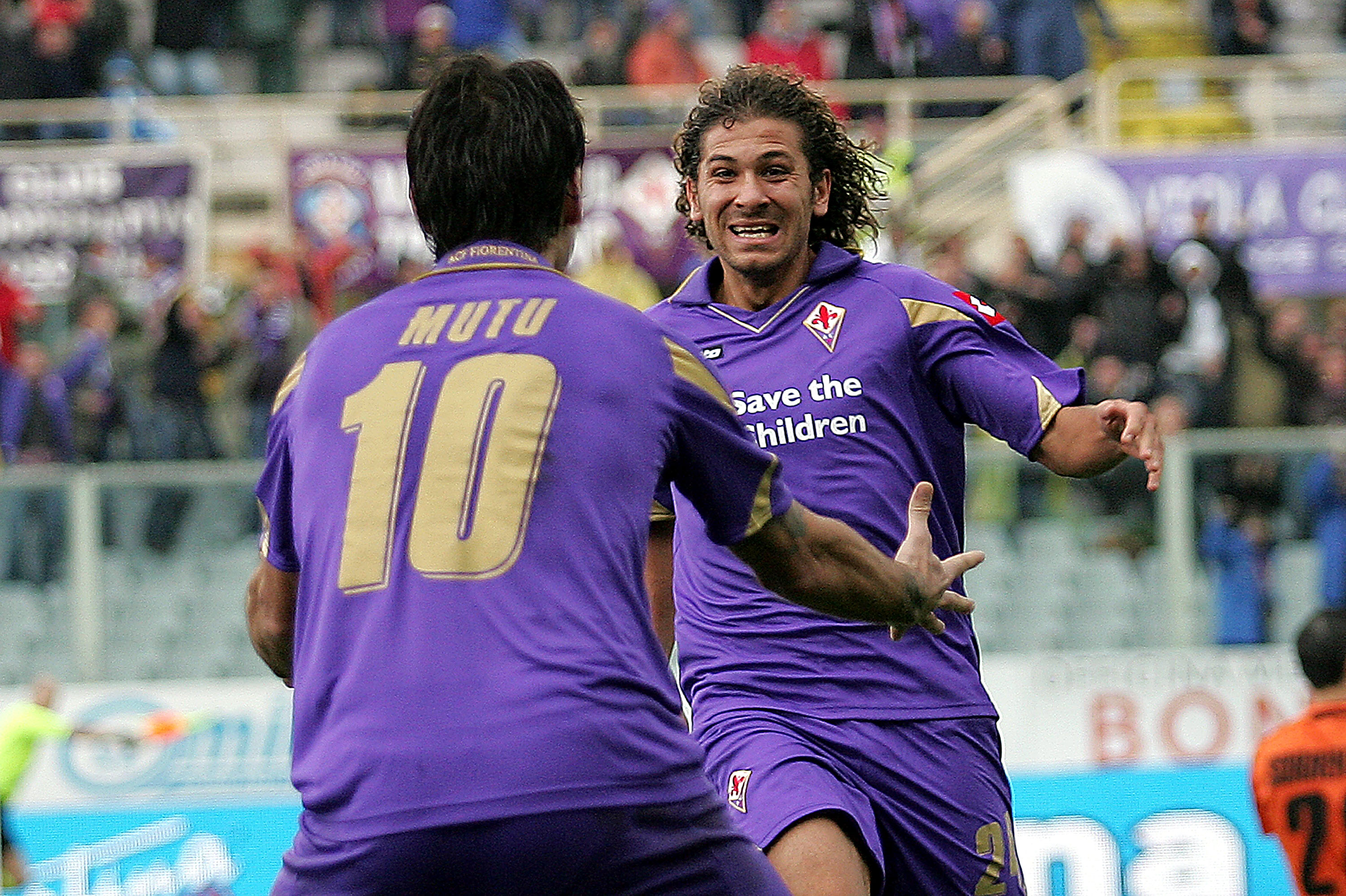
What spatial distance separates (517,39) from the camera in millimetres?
18344

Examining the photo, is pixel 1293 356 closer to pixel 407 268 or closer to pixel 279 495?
pixel 407 268

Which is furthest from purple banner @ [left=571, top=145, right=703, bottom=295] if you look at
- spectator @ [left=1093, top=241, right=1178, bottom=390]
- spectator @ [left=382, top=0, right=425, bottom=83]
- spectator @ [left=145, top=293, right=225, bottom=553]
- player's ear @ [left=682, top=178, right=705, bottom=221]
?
player's ear @ [left=682, top=178, right=705, bottom=221]

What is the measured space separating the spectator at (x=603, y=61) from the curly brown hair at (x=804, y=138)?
11907 mm

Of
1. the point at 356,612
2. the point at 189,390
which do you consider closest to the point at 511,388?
the point at 356,612

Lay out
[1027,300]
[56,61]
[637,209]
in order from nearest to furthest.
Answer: [1027,300], [637,209], [56,61]

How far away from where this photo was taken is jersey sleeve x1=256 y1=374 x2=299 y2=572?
3.12m

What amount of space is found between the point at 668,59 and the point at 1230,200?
4.74 meters

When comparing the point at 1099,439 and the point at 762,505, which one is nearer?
the point at 762,505

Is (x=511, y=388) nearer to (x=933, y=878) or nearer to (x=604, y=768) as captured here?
(x=604, y=768)

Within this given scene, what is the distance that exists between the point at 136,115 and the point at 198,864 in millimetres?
9447

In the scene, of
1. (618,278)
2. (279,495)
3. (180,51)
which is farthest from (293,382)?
(180,51)

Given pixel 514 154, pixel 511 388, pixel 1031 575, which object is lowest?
pixel 1031 575

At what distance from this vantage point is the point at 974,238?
1725cm

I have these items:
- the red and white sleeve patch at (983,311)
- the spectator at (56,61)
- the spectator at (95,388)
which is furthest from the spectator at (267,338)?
the red and white sleeve patch at (983,311)
